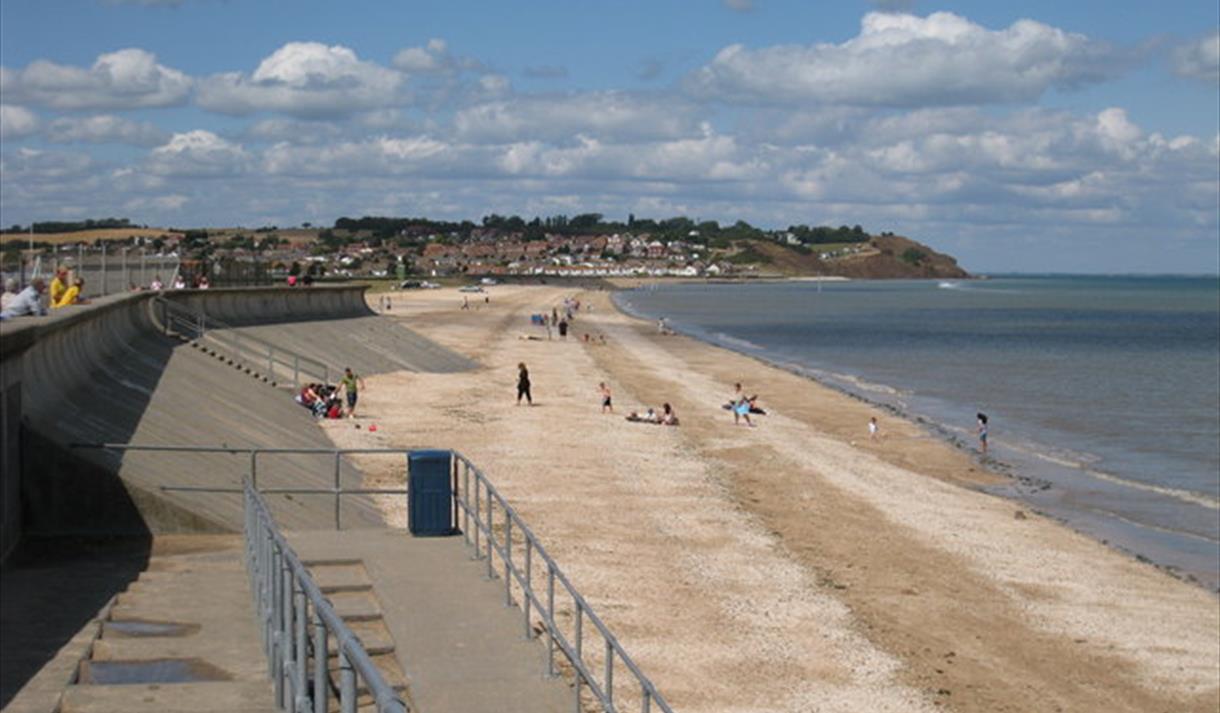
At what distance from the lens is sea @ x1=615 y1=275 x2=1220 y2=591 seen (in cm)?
3094

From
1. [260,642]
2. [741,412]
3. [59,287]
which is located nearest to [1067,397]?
[741,412]

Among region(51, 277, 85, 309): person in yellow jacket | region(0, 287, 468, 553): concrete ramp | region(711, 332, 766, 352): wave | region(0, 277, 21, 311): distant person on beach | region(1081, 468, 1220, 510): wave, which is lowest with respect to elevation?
region(711, 332, 766, 352): wave

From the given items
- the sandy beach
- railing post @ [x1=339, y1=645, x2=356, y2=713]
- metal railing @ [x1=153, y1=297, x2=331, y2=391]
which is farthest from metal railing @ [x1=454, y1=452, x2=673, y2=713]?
metal railing @ [x1=153, y1=297, x2=331, y2=391]

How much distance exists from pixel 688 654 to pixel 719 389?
127 feet

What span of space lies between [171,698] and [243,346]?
30265mm

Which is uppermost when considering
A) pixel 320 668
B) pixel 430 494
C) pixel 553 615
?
pixel 320 668

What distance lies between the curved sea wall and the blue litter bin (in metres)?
2.31

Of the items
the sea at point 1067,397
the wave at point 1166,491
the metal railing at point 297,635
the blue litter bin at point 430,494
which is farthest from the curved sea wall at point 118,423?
the wave at point 1166,491

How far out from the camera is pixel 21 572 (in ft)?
49.2

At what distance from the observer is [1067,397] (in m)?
59.5

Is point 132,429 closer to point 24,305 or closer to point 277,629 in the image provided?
point 24,305

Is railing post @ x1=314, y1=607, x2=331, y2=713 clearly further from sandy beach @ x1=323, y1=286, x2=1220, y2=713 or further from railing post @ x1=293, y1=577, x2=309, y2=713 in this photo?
sandy beach @ x1=323, y1=286, x2=1220, y2=713

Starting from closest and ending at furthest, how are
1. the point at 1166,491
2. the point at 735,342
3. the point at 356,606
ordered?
the point at 356,606, the point at 1166,491, the point at 735,342

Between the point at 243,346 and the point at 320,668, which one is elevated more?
the point at 320,668
